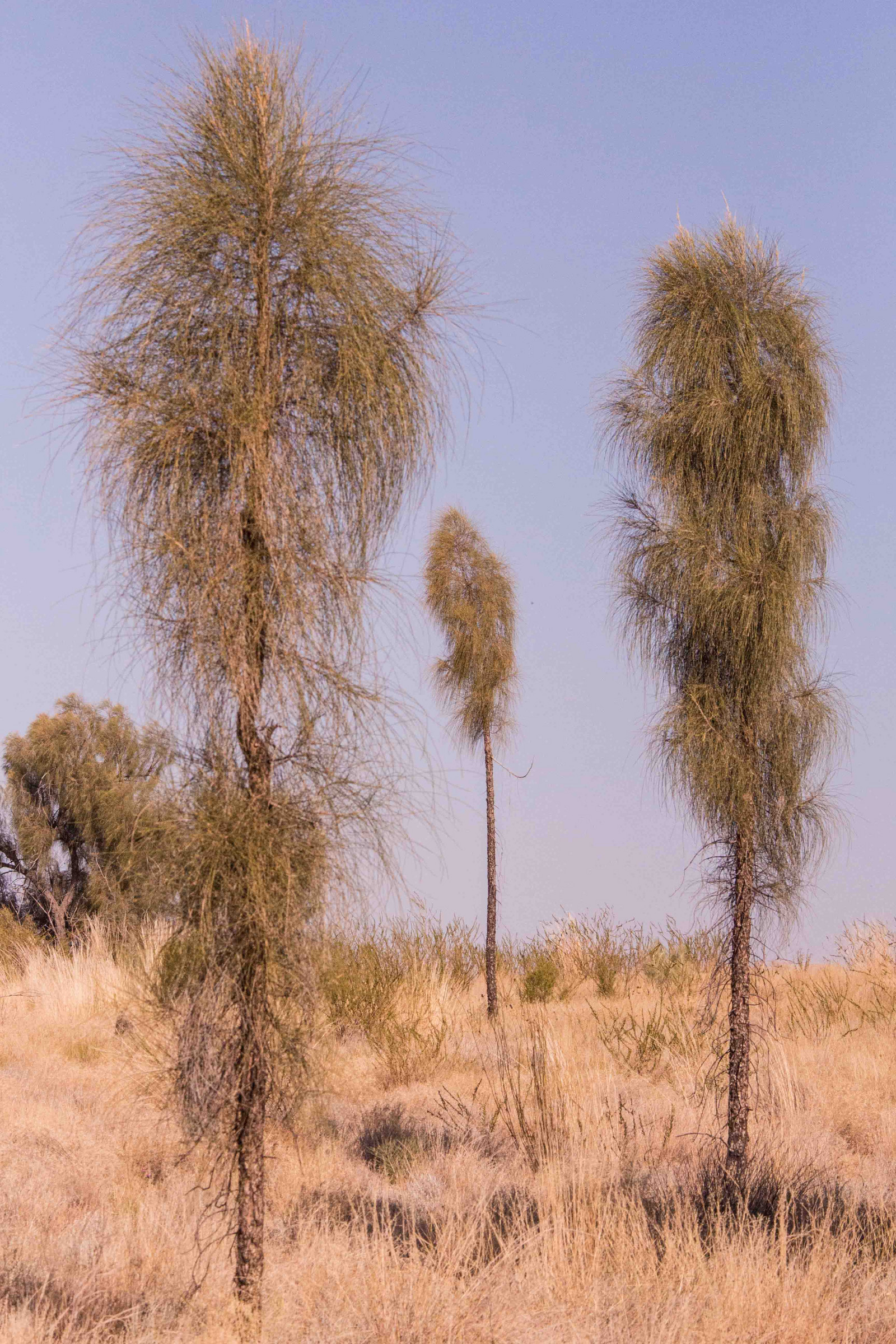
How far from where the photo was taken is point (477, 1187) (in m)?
6.90

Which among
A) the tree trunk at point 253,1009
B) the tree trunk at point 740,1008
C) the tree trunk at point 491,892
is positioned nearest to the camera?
the tree trunk at point 253,1009

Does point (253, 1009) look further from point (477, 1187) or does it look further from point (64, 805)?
point (64, 805)

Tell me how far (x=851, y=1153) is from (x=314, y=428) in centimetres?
618

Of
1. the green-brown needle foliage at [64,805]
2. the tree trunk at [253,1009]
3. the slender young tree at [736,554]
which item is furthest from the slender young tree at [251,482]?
the green-brown needle foliage at [64,805]

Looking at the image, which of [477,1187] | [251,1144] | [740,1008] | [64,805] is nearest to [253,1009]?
[251,1144]

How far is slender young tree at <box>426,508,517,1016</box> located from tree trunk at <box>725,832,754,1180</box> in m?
6.96

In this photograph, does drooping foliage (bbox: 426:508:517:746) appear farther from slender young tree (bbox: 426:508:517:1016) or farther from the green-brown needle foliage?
the green-brown needle foliage

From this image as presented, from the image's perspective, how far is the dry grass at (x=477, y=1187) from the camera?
4.54 m

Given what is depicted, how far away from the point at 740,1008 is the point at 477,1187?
1.91 metres

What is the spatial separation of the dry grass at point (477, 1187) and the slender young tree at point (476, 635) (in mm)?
2905

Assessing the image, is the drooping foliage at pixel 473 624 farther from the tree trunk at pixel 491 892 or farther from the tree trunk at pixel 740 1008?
the tree trunk at pixel 740 1008

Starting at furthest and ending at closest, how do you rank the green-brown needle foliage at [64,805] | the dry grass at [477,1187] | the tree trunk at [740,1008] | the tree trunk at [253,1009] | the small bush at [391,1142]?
the green-brown needle foliage at [64,805] → the small bush at [391,1142] → the tree trunk at [740,1008] → the dry grass at [477,1187] → the tree trunk at [253,1009]

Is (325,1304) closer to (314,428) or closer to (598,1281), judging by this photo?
(598,1281)

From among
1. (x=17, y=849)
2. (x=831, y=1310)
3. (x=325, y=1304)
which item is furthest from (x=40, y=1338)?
(x=17, y=849)
